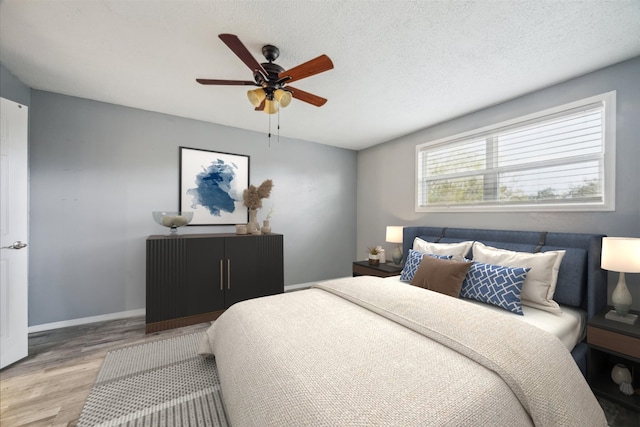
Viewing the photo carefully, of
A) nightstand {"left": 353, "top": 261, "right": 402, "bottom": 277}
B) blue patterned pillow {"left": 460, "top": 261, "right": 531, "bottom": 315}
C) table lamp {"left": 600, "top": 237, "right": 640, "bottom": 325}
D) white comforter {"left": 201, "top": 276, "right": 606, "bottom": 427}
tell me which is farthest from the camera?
nightstand {"left": 353, "top": 261, "right": 402, "bottom": 277}

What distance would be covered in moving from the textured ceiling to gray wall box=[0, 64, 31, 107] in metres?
0.06

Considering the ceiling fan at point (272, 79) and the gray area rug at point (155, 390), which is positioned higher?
the ceiling fan at point (272, 79)

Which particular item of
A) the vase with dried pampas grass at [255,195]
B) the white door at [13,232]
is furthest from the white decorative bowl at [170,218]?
the white door at [13,232]

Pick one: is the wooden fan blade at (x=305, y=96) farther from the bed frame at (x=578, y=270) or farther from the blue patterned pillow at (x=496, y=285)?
the bed frame at (x=578, y=270)

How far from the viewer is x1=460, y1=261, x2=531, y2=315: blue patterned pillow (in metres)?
1.86

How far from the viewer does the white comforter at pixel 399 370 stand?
87cm

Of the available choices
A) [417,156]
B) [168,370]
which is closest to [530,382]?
[168,370]

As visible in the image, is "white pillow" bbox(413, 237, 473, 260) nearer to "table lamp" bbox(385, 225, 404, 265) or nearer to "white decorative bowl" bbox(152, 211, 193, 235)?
"table lamp" bbox(385, 225, 404, 265)

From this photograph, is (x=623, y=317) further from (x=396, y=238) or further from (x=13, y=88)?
(x=13, y=88)

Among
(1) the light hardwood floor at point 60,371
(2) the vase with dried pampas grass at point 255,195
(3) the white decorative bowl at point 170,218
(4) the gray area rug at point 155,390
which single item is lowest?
(1) the light hardwood floor at point 60,371

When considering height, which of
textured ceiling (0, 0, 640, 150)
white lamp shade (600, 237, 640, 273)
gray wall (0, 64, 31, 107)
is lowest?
white lamp shade (600, 237, 640, 273)

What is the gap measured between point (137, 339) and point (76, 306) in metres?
0.95

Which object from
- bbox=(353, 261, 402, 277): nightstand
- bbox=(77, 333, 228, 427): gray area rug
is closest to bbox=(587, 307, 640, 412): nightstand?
bbox=(353, 261, 402, 277): nightstand

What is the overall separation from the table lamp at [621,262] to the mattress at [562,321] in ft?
0.59
